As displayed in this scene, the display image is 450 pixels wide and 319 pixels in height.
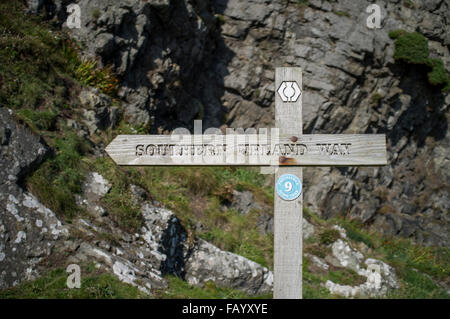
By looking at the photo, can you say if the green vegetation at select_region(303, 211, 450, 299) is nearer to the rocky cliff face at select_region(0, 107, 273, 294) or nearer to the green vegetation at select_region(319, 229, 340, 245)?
the green vegetation at select_region(319, 229, 340, 245)

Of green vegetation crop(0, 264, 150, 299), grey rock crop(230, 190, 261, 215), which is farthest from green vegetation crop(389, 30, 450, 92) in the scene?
green vegetation crop(0, 264, 150, 299)

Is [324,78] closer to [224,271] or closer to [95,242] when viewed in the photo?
[224,271]

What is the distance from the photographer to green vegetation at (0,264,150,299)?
17.6 feet

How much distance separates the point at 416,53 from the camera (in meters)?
15.7

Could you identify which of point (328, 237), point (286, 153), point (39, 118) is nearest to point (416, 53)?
point (328, 237)

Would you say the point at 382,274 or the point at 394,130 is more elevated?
the point at 394,130

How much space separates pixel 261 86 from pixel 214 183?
540cm

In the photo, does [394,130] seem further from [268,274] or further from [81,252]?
[81,252]

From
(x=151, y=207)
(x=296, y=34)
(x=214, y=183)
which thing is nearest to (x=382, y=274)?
(x=214, y=183)

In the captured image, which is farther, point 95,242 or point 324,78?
point 324,78

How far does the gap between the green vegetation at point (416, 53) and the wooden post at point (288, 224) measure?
12858 millimetres

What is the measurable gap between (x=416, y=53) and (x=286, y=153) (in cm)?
1336

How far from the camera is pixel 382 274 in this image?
10445 millimetres

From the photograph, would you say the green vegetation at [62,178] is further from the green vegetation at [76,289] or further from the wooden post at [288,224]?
the wooden post at [288,224]
